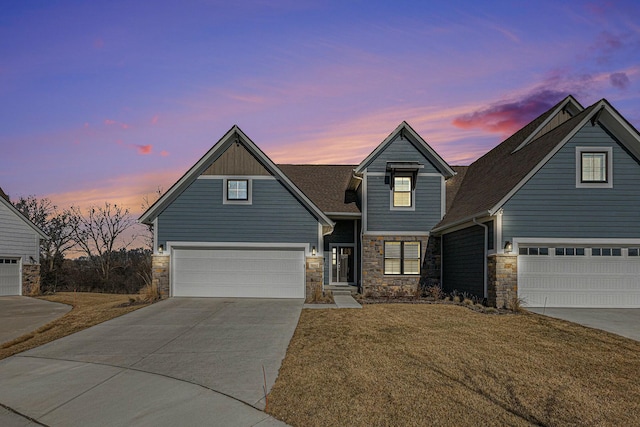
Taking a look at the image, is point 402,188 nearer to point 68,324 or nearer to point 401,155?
point 401,155

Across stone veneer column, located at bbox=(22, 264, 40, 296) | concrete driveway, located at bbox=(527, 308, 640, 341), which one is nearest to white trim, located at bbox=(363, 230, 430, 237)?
concrete driveway, located at bbox=(527, 308, 640, 341)

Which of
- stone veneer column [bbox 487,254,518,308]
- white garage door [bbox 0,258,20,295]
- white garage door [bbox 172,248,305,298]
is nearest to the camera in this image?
stone veneer column [bbox 487,254,518,308]

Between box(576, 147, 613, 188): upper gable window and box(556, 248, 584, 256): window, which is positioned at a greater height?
box(576, 147, 613, 188): upper gable window

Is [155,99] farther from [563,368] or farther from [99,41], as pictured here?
[563,368]

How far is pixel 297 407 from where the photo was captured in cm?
724

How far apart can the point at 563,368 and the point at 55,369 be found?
899cm

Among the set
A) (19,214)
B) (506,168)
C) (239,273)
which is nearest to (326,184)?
(239,273)

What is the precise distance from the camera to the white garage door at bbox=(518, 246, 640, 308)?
16.6m

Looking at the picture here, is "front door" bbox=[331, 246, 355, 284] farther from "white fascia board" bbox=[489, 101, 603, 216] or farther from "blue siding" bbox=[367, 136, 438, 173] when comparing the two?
"white fascia board" bbox=[489, 101, 603, 216]

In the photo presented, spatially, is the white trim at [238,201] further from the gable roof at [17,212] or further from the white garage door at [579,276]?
the gable roof at [17,212]

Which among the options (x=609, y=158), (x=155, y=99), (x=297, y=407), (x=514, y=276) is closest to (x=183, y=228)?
(x=155, y=99)

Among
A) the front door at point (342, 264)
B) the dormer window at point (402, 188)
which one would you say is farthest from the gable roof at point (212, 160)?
the front door at point (342, 264)

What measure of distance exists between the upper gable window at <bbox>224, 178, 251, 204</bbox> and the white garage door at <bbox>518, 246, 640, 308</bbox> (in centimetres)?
978

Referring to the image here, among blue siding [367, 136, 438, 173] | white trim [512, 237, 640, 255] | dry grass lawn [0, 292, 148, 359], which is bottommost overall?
dry grass lawn [0, 292, 148, 359]
